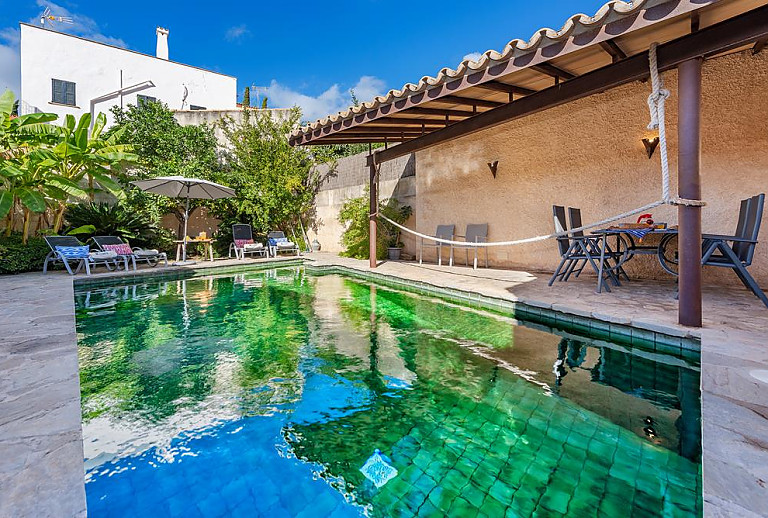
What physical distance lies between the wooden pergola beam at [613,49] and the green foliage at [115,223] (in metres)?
11.0

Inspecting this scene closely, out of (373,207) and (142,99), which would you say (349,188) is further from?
(142,99)

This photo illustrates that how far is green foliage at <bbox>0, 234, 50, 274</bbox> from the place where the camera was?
8.12 m

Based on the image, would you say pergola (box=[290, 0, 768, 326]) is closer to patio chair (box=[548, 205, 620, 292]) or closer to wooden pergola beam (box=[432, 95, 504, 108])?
wooden pergola beam (box=[432, 95, 504, 108])

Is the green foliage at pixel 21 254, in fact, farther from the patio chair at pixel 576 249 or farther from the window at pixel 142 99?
the patio chair at pixel 576 249

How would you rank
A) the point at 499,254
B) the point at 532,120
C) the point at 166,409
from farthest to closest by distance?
the point at 499,254 → the point at 532,120 → the point at 166,409

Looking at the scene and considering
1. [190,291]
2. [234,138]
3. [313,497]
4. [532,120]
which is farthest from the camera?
[234,138]

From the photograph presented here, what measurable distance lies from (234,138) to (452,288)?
10409 mm

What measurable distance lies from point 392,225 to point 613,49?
285 inches

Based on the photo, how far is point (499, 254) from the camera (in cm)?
870

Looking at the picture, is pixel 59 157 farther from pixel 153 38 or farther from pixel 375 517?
pixel 153 38

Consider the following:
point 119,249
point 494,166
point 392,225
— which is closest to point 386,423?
point 494,166

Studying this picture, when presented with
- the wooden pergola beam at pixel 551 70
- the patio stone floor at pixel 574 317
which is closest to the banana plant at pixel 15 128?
the patio stone floor at pixel 574 317

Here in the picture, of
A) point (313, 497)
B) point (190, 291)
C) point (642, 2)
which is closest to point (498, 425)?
point (313, 497)

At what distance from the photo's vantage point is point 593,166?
704 cm
